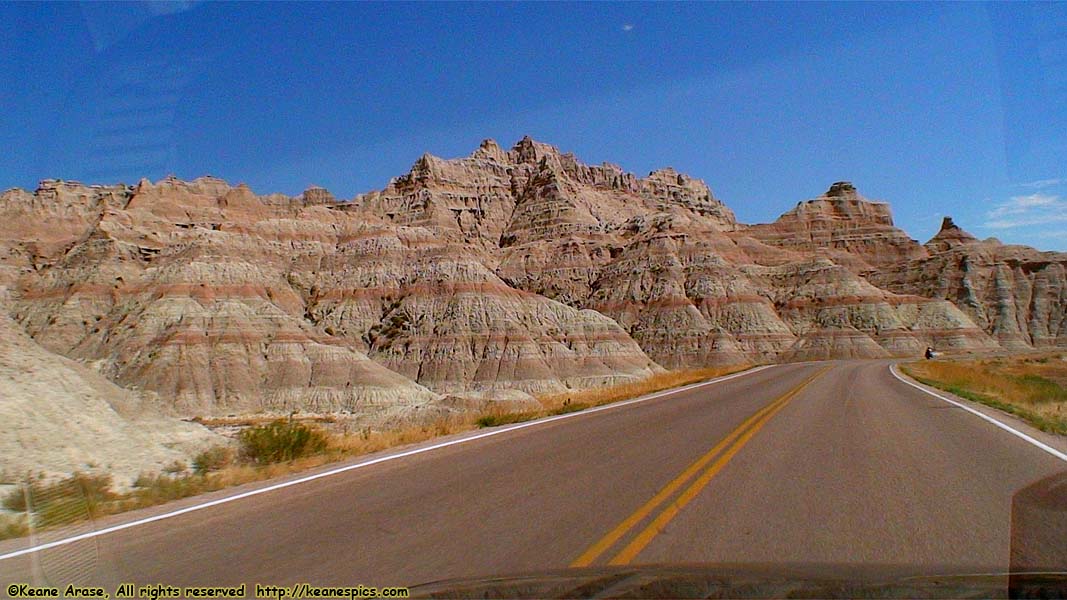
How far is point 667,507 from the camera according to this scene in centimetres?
784

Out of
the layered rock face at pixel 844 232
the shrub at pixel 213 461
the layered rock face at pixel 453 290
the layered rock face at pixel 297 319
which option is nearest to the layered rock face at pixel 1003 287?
the layered rock face at pixel 453 290

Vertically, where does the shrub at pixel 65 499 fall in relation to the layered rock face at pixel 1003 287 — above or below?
below

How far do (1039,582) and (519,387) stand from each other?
6478 centimetres

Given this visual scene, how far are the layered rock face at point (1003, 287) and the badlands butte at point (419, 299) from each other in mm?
361

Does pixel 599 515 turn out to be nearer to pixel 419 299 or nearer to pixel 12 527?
pixel 12 527

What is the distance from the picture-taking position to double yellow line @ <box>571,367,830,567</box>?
6.11m

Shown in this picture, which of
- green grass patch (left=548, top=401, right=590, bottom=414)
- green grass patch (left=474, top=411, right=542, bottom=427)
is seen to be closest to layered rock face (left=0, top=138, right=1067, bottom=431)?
green grass patch (left=548, top=401, right=590, bottom=414)

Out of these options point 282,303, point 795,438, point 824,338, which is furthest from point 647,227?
point 795,438

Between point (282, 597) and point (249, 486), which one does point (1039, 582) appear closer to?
point (282, 597)

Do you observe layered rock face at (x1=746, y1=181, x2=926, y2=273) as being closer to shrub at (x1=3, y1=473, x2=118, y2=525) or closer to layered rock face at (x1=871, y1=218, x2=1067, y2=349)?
layered rock face at (x1=871, y1=218, x2=1067, y2=349)

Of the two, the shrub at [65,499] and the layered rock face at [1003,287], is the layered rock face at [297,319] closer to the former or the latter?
the shrub at [65,499]

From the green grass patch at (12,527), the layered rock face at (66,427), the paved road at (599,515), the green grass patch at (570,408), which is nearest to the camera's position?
the paved road at (599,515)

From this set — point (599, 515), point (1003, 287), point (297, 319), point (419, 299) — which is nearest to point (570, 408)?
point (599, 515)

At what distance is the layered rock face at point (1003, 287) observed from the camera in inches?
4274
